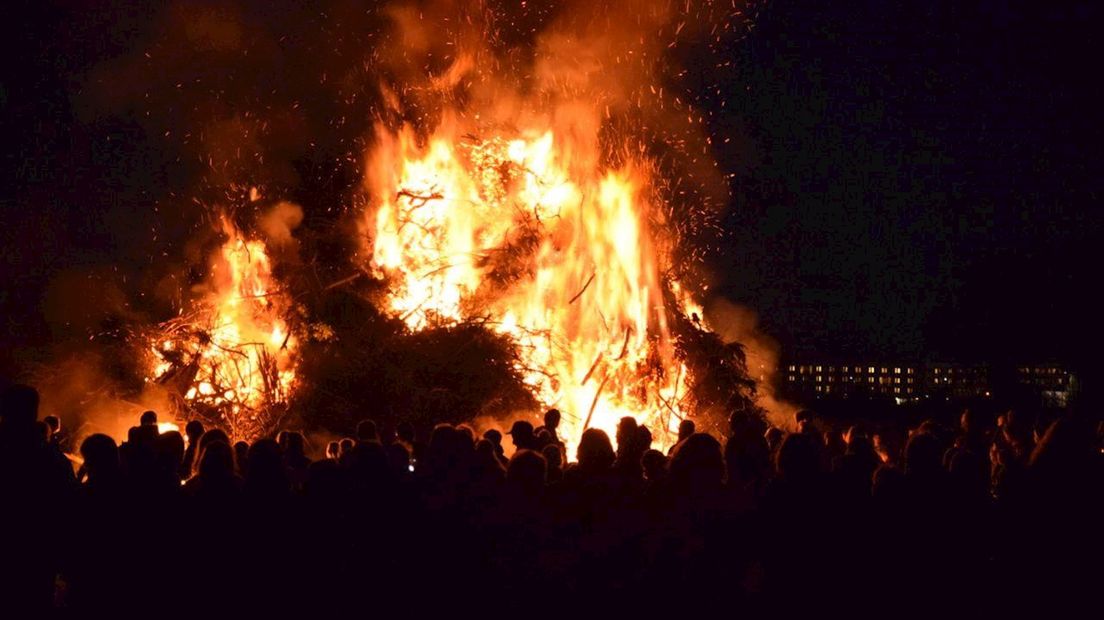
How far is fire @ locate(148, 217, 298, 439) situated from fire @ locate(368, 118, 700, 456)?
2113 millimetres

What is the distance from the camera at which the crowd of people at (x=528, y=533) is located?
4.89 metres

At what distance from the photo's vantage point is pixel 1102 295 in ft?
120

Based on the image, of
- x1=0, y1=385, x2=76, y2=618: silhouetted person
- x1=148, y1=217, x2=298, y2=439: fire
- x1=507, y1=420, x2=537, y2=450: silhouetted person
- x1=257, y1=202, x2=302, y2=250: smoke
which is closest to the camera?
Result: x1=0, y1=385, x2=76, y2=618: silhouetted person

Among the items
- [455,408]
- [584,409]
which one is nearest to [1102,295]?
[584,409]

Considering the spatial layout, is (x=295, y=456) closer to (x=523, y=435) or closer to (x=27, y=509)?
(x=523, y=435)

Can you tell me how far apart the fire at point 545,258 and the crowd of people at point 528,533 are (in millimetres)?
10340

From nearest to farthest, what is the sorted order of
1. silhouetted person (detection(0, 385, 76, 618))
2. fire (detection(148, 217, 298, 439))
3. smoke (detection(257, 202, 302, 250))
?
silhouetted person (detection(0, 385, 76, 618)), fire (detection(148, 217, 298, 439)), smoke (detection(257, 202, 302, 250))

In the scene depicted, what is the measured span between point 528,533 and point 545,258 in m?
11.9

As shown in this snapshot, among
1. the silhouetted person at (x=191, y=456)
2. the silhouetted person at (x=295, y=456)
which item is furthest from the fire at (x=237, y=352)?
the silhouetted person at (x=295, y=456)

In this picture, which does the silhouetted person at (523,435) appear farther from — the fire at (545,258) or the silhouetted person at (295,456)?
the fire at (545,258)

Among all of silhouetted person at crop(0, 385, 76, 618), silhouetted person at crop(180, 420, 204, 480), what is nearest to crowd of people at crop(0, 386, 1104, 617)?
silhouetted person at crop(0, 385, 76, 618)

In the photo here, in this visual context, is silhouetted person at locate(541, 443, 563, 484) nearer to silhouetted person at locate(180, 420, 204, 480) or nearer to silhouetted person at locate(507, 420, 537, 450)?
silhouetted person at locate(507, 420, 537, 450)

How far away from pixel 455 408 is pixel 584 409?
2.59 meters

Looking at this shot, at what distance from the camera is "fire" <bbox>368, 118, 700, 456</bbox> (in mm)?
16422
